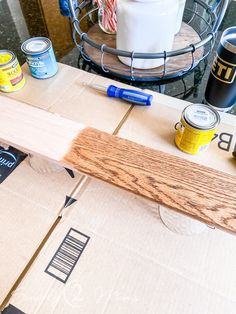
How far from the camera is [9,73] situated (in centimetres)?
51

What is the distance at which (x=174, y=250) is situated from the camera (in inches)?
14.6

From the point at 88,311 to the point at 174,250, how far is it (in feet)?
0.48

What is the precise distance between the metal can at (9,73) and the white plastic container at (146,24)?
0.74 ft

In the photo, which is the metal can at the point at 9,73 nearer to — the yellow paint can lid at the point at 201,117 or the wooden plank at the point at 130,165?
the wooden plank at the point at 130,165

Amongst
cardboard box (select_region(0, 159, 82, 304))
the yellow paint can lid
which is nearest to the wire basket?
the yellow paint can lid

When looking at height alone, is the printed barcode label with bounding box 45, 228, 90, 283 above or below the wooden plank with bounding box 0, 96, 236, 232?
below

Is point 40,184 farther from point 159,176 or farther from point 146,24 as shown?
point 146,24

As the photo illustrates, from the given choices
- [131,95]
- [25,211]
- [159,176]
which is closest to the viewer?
[159,176]

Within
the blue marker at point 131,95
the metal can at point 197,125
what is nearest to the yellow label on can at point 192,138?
the metal can at point 197,125

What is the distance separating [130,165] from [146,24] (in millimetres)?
294

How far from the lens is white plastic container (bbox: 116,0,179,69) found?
17.3 inches

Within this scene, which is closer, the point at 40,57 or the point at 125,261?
the point at 125,261

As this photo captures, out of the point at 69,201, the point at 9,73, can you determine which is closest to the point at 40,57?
the point at 9,73

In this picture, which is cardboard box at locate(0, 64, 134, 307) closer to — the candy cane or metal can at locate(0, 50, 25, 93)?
metal can at locate(0, 50, 25, 93)
